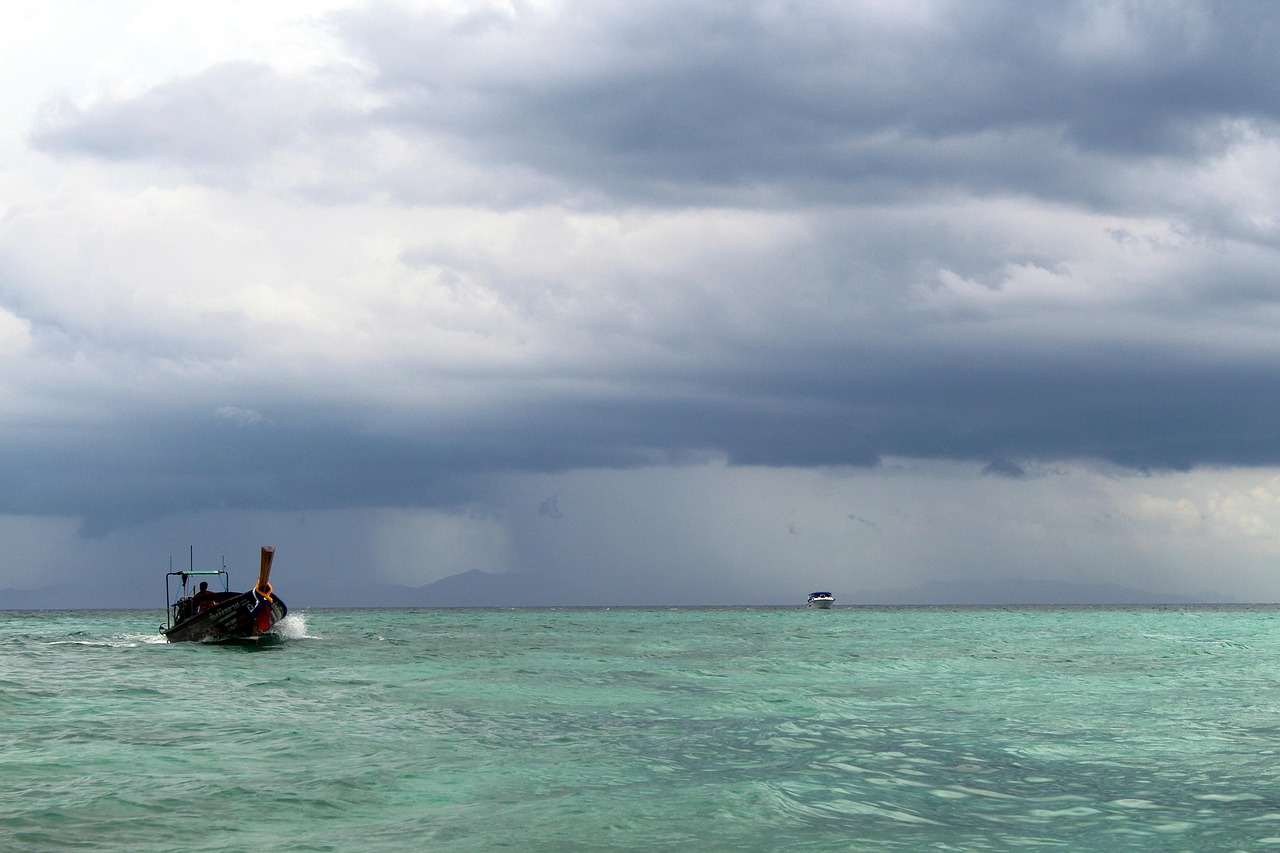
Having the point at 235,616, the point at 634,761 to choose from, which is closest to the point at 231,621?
the point at 235,616

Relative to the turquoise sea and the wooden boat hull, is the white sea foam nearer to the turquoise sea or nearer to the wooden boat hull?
the wooden boat hull

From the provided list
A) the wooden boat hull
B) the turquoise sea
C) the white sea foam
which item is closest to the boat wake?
the white sea foam

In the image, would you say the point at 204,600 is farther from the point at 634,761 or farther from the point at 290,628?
the point at 634,761

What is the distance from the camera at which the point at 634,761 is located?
2466 cm

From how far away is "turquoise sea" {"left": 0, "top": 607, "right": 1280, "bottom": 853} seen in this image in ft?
58.0

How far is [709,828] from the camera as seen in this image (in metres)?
17.9

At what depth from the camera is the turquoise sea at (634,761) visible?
1769 cm

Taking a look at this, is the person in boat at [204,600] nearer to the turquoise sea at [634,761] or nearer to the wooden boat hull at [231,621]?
the wooden boat hull at [231,621]

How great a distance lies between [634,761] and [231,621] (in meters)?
50.6

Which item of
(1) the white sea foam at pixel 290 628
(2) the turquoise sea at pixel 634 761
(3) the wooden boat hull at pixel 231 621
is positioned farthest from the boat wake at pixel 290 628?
(2) the turquoise sea at pixel 634 761

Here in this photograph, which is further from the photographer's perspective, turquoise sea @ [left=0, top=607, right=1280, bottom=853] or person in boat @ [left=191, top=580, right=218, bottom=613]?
person in boat @ [left=191, top=580, right=218, bottom=613]

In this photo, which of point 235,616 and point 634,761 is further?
point 235,616

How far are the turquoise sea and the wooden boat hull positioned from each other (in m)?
18.7

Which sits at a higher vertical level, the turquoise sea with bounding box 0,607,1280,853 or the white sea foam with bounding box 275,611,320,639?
the turquoise sea with bounding box 0,607,1280,853
